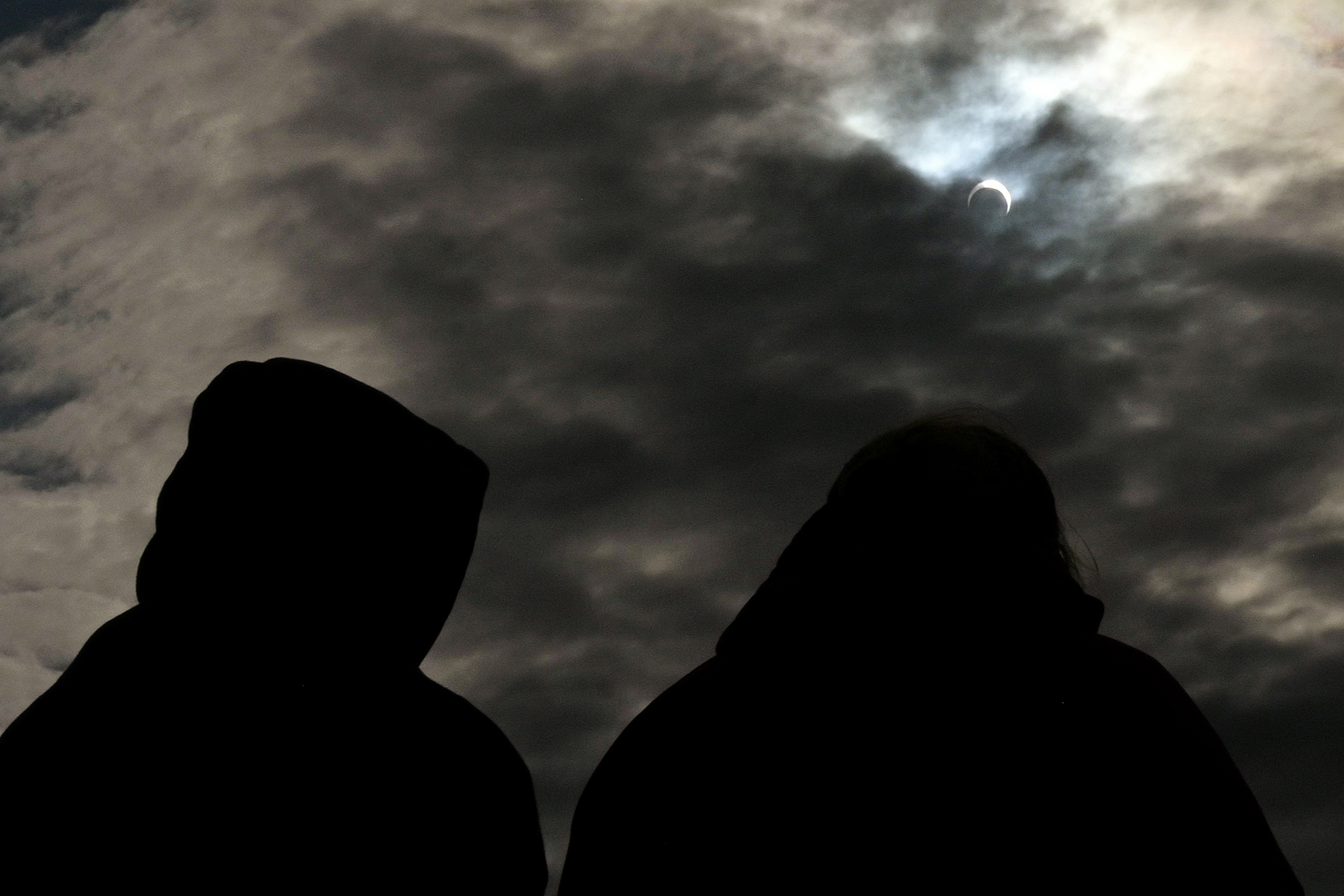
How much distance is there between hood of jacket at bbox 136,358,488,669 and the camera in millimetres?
4504

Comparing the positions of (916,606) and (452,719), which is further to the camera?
(452,719)

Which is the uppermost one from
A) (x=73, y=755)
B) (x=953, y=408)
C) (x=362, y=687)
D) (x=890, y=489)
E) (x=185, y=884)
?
(x=953, y=408)

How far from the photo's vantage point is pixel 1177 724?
3.57 metres

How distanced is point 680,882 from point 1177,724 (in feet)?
4.28

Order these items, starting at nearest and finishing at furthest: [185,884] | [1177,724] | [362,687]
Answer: [1177,724] → [185,884] → [362,687]

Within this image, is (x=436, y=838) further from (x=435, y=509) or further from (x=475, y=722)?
(x=435, y=509)

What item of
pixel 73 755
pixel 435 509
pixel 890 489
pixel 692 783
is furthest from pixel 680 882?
pixel 73 755

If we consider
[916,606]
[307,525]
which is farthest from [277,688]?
[916,606]

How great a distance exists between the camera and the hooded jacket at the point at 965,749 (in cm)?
344

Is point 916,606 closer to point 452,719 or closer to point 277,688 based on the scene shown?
point 452,719

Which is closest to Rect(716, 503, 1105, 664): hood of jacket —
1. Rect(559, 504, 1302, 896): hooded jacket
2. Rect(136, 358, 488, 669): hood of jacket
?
Rect(559, 504, 1302, 896): hooded jacket

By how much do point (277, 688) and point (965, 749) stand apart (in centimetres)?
218

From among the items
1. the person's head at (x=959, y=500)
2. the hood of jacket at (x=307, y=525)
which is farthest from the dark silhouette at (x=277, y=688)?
the person's head at (x=959, y=500)

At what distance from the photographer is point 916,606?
3.48 meters
